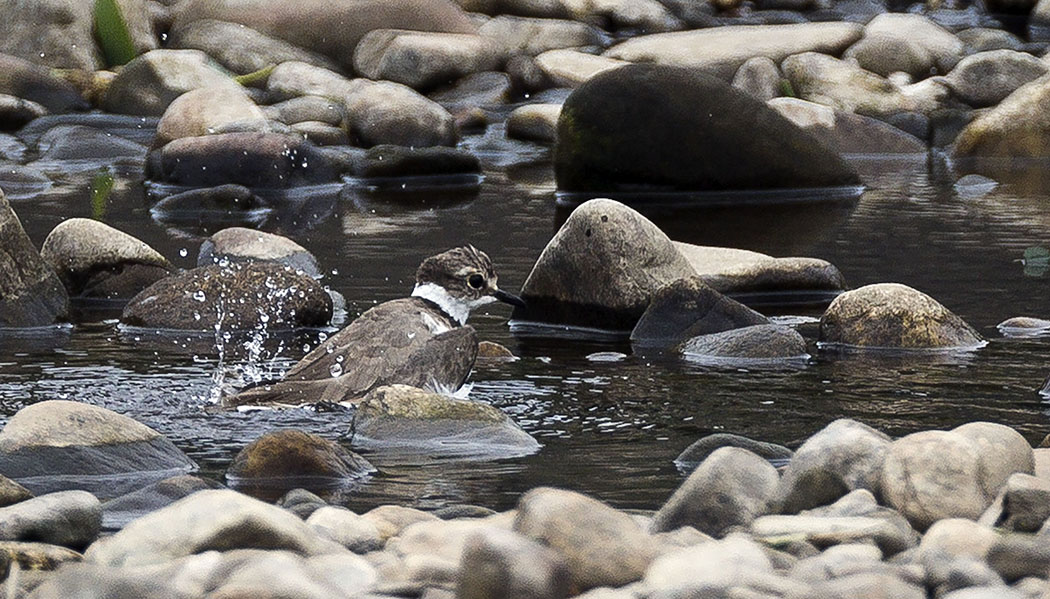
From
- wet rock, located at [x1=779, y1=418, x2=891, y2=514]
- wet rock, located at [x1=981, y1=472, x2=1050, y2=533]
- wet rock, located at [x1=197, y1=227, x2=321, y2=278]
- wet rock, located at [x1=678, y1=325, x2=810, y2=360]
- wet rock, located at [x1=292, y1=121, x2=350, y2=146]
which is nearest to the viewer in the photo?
wet rock, located at [x1=981, y1=472, x2=1050, y2=533]

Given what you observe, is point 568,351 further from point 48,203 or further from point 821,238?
point 48,203

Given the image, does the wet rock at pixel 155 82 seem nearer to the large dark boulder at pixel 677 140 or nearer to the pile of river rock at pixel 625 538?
the large dark boulder at pixel 677 140

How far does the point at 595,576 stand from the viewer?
154 inches

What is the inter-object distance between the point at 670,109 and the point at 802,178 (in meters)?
1.44

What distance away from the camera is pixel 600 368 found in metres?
7.88

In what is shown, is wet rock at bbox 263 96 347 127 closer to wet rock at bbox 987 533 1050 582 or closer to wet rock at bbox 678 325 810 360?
wet rock at bbox 678 325 810 360

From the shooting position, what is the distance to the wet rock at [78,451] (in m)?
5.65

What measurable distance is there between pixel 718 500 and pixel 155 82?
17.1 metres

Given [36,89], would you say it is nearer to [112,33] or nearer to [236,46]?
[112,33]

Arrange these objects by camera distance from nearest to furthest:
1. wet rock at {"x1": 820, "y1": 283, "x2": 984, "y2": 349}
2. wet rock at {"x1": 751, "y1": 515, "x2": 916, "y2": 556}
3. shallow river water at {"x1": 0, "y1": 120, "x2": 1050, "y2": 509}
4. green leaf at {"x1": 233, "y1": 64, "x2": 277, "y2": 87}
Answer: wet rock at {"x1": 751, "y1": 515, "x2": 916, "y2": 556}
shallow river water at {"x1": 0, "y1": 120, "x2": 1050, "y2": 509}
wet rock at {"x1": 820, "y1": 283, "x2": 984, "y2": 349}
green leaf at {"x1": 233, "y1": 64, "x2": 277, "y2": 87}

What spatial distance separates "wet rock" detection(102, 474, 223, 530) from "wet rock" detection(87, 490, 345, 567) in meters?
0.83

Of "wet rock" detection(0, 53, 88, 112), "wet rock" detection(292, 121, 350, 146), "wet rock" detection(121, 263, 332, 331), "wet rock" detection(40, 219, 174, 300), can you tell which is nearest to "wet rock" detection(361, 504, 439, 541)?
"wet rock" detection(121, 263, 332, 331)

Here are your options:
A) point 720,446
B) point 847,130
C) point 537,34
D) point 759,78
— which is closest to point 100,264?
point 720,446

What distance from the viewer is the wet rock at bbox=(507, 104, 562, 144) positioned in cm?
2000
